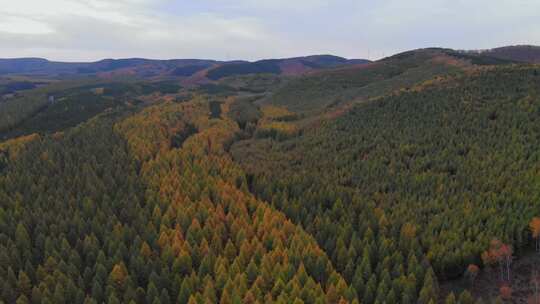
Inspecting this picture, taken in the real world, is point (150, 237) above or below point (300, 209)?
below

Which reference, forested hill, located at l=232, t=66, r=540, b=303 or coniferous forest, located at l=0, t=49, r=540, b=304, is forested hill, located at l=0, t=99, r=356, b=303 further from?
forested hill, located at l=232, t=66, r=540, b=303

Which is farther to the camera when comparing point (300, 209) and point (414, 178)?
point (414, 178)

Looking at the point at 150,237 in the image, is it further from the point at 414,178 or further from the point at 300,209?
the point at 414,178

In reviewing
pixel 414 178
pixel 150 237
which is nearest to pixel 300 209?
pixel 414 178

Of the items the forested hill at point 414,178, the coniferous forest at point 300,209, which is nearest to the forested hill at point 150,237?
the coniferous forest at point 300,209

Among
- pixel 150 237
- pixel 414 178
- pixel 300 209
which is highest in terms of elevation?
pixel 414 178

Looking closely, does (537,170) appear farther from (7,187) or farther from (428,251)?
(7,187)

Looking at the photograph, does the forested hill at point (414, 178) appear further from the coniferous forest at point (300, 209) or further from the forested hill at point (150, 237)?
the forested hill at point (150, 237)

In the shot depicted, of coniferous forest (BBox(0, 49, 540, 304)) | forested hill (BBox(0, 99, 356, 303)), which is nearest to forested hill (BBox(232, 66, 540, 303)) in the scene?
coniferous forest (BBox(0, 49, 540, 304))
